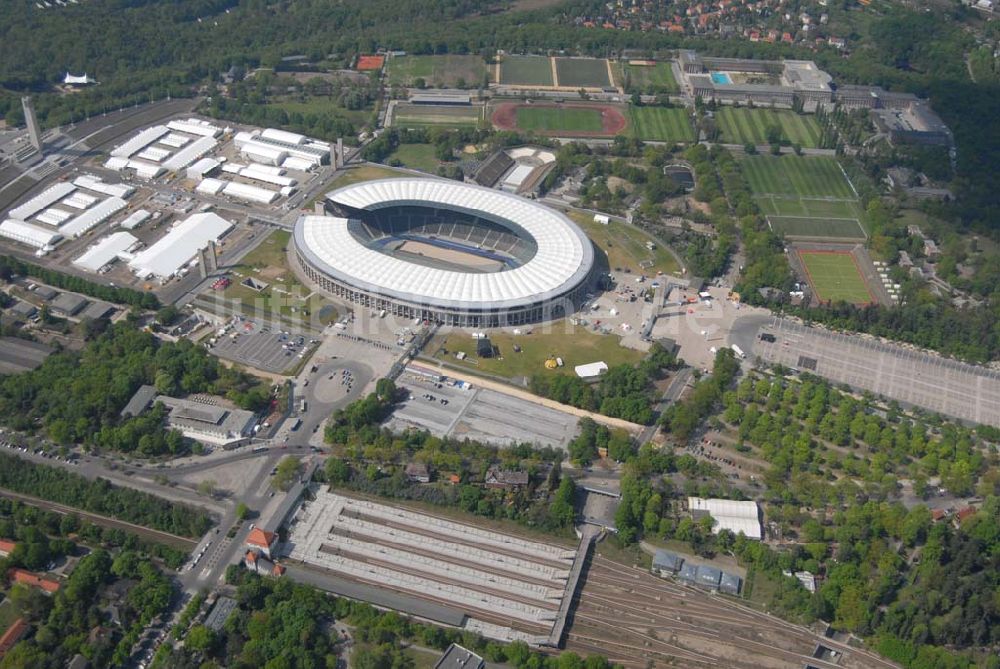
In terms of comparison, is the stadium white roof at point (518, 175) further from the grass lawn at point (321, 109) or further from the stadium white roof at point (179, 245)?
the stadium white roof at point (179, 245)

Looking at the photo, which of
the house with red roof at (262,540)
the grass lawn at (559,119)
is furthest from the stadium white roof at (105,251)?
the grass lawn at (559,119)

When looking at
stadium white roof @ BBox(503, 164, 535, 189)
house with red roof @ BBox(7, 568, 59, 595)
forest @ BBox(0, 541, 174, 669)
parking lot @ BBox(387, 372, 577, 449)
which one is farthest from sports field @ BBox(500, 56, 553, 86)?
house with red roof @ BBox(7, 568, 59, 595)

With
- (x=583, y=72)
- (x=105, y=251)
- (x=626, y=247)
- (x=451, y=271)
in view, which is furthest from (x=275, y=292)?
(x=583, y=72)

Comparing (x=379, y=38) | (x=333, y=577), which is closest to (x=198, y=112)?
(x=379, y=38)

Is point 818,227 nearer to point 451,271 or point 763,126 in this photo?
point 763,126

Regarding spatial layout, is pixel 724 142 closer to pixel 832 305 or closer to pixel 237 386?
pixel 832 305
